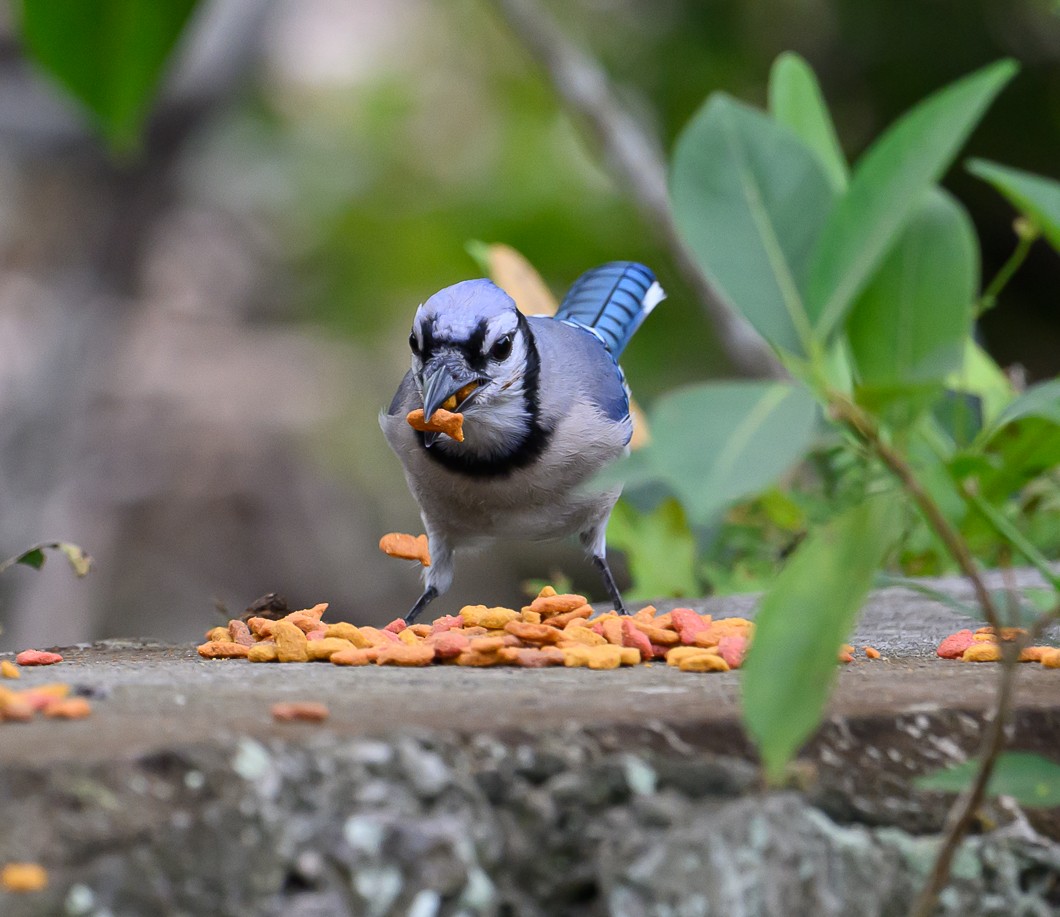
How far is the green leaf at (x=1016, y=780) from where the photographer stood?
44.1 inches

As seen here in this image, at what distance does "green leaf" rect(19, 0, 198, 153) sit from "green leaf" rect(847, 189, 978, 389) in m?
0.99

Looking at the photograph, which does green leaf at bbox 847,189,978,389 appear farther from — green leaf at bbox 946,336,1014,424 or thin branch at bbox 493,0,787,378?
thin branch at bbox 493,0,787,378

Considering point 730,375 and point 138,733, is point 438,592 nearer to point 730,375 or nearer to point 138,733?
point 138,733

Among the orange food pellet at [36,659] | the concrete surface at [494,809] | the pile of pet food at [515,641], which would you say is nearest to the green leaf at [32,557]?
the orange food pellet at [36,659]

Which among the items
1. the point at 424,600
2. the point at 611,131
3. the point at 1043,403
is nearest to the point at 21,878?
the point at 1043,403

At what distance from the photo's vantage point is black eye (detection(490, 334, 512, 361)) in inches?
89.8

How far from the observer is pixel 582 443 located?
7.97ft

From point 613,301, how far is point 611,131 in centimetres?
106

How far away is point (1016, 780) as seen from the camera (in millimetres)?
1136

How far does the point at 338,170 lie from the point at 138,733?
5.47 m

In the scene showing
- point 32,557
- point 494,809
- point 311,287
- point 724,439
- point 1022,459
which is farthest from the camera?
point 311,287

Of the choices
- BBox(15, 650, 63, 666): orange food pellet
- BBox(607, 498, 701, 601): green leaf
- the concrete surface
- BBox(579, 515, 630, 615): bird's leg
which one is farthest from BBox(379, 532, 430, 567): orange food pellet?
the concrete surface

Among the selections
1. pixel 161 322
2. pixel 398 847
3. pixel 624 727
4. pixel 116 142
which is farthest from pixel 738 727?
pixel 161 322

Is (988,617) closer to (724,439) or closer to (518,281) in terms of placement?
(724,439)
